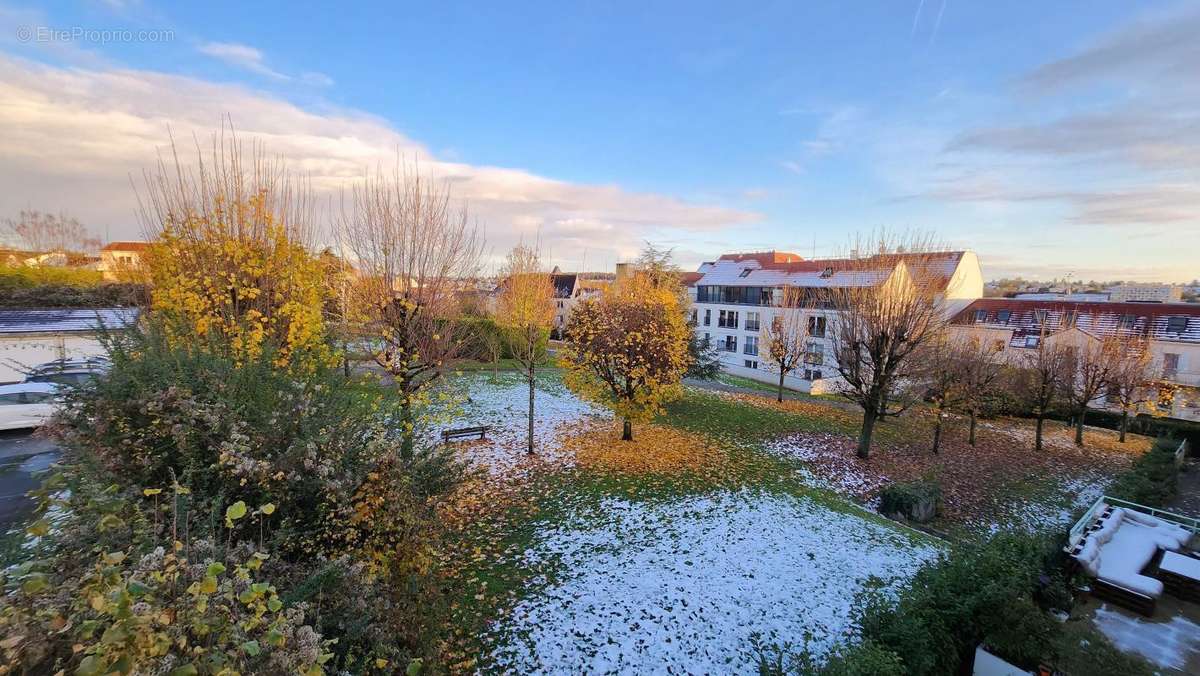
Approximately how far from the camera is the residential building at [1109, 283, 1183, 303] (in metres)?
37.5

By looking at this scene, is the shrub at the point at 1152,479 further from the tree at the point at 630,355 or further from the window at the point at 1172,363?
the tree at the point at 630,355

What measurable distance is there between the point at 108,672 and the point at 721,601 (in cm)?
751

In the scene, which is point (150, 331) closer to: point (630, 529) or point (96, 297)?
point (630, 529)

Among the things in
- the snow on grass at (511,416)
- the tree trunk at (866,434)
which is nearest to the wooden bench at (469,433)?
the snow on grass at (511,416)

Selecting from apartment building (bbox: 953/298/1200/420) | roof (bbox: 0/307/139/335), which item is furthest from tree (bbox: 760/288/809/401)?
roof (bbox: 0/307/139/335)

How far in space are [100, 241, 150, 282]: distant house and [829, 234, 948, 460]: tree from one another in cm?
1905

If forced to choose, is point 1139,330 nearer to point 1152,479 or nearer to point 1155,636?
point 1152,479

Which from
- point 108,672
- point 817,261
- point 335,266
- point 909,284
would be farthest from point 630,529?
point 817,261

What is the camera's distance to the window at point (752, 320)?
42.7m

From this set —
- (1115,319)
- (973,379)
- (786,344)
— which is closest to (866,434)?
(973,379)

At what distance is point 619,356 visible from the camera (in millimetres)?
14234

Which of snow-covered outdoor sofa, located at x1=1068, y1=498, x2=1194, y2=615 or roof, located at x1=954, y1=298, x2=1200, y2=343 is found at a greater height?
roof, located at x1=954, y1=298, x2=1200, y2=343

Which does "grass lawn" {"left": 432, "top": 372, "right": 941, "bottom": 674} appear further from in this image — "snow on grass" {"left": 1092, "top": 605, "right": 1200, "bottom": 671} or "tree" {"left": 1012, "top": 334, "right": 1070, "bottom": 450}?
"tree" {"left": 1012, "top": 334, "right": 1070, "bottom": 450}

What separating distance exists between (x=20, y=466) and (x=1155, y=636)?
1992 centimetres
